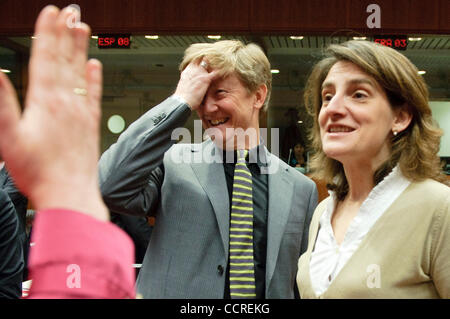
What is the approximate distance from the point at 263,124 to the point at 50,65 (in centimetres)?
498

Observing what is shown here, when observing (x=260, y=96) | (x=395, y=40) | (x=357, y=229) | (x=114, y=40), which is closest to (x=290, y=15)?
(x=395, y=40)

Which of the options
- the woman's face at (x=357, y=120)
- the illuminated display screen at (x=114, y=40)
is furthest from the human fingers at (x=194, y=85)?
the illuminated display screen at (x=114, y=40)

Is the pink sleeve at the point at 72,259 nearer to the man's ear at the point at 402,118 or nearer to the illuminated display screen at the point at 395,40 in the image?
the man's ear at the point at 402,118

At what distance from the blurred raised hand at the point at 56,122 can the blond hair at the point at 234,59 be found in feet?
3.42

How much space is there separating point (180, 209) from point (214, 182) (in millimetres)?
135

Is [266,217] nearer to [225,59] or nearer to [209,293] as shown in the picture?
[209,293]

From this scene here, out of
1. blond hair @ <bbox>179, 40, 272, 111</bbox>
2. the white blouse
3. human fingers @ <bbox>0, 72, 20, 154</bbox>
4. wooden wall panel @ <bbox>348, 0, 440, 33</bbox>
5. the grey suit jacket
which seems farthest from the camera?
wooden wall panel @ <bbox>348, 0, 440, 33</bbox>

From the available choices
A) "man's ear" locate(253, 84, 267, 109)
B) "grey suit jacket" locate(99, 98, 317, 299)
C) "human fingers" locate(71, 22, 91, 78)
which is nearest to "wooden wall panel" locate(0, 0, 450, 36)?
"man's ear" locate(253, 84, 267, 109)

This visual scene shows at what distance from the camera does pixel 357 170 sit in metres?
1.25

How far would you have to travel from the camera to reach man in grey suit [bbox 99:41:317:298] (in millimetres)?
1295

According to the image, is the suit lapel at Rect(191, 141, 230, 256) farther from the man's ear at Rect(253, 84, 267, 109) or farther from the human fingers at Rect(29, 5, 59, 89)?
the human fingers at Rect(29, 5, 59, 89)

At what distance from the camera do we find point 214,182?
1417 millimetres

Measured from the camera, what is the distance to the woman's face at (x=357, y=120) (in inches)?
46.0

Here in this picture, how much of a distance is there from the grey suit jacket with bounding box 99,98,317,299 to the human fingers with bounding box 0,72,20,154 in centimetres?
95
